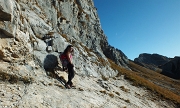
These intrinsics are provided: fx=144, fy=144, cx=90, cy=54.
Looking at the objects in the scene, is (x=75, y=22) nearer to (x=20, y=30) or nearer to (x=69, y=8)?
(x=69, y=8)

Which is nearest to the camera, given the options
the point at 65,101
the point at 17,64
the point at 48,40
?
the point at 65,101

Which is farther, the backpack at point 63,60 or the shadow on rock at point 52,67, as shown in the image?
the backpack at point 63,60

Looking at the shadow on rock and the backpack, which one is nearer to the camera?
the shadow on rock

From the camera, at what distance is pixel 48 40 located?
18078 mm

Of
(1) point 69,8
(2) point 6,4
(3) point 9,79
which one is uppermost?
(1) point 69,8

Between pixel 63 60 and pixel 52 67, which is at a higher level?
pixel 63 60

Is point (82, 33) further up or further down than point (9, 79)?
further up

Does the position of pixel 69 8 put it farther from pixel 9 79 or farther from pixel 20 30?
pixel 9 79

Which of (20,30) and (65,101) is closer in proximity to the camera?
(65,101)

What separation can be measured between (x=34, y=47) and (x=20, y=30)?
227cm

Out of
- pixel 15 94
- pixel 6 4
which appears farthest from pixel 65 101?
pixel 6 4

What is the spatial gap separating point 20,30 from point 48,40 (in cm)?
445

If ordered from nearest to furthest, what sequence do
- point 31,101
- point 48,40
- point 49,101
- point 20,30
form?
1. point 31,101
2. point 49,101
3. point 20,30
4. point 48,40

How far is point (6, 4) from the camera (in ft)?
38.1
